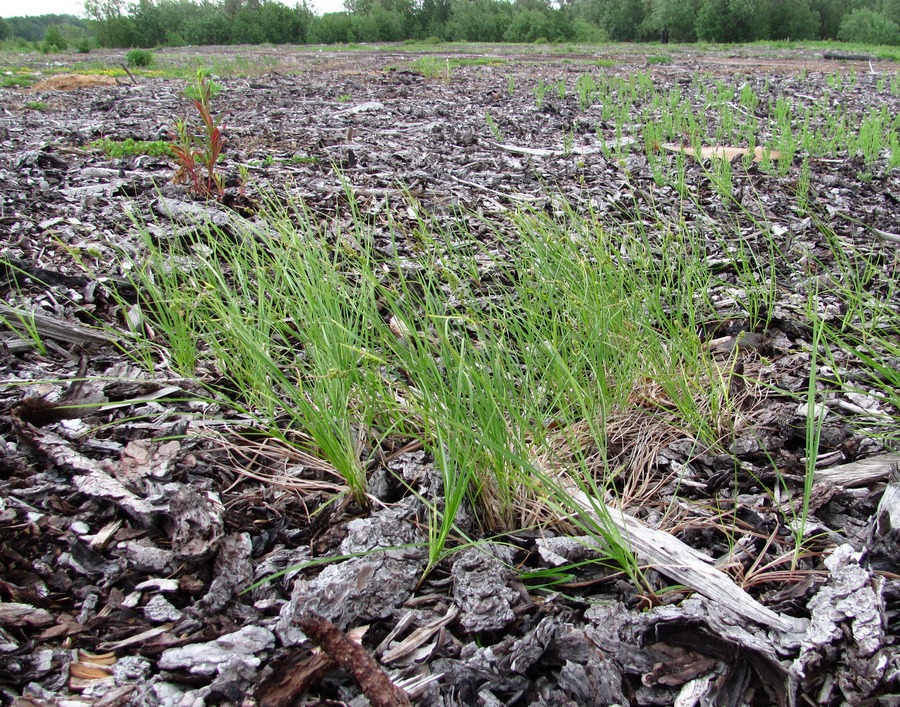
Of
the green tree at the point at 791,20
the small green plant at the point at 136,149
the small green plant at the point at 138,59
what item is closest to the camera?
the small green plant at the point at 136,149

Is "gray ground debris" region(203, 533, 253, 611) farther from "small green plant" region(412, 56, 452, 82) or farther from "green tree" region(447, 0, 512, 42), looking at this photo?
"green tree" region(447, 0, 512, 42)

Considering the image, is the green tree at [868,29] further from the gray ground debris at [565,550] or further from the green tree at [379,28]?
the gray ground debris at [565,550]

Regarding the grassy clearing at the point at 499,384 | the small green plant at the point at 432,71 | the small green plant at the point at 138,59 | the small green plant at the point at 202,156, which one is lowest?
the grassy clearing at the point at 499,384

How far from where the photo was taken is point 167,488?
1368 mm

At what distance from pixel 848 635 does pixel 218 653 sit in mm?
1054

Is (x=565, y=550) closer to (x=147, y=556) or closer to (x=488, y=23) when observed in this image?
(x=147, y=556)

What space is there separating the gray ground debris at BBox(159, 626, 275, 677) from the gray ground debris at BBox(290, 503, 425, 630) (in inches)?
2.6

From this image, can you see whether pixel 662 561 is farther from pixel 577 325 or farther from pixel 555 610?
pixel 577 325

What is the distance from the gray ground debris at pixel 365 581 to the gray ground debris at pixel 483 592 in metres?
0.10

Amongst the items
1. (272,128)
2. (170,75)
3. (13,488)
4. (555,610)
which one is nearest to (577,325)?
(555,610)

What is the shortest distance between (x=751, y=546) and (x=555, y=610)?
0.48 meters

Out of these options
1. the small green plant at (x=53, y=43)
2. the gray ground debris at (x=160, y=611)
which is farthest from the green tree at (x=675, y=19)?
the gray ground debris at (x=160, y=611)

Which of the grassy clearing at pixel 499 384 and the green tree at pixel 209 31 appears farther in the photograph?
the green tree at pixel 209 31

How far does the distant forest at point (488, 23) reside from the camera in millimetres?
33844
